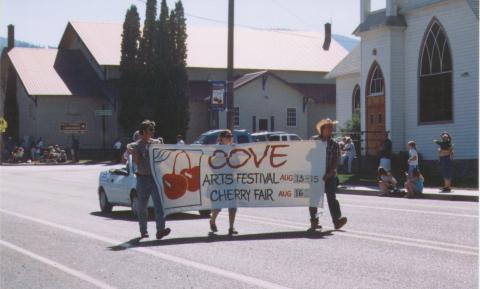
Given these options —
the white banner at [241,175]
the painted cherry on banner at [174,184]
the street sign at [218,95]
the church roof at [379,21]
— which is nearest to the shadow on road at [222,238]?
the white banner at [241,175]

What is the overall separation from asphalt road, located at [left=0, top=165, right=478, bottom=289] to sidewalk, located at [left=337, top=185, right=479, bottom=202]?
2.46 metres

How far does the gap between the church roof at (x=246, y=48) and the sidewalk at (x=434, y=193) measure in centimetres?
4420

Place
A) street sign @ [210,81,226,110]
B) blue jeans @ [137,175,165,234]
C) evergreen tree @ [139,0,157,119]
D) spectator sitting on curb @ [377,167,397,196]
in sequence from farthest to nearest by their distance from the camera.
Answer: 1. evergreen tree @ [139,0,157,119]
2. street sign @ [210,81,226,110]
3. spectator sitting on curb @ [377,167,397,196]
4. blue jeans @ [137,175,165,234]

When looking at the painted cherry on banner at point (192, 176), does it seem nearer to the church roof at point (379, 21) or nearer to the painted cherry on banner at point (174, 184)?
Result: the painted cherry on banner at point (174, 184)

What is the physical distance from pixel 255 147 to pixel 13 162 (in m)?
47.5

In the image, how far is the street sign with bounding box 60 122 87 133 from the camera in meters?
63.7

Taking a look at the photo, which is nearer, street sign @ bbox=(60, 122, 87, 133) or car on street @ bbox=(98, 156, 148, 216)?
car on street @ bbox=(98, 156, 148, 216)

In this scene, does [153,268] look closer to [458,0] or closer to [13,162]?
[458,0]

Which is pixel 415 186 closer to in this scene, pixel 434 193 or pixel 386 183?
pixel 434 193

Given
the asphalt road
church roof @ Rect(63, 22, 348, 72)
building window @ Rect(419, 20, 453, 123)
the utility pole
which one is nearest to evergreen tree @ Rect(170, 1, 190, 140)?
church roof @ Rect(63, 22, 348, 72)

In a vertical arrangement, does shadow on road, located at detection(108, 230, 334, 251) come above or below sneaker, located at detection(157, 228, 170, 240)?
below

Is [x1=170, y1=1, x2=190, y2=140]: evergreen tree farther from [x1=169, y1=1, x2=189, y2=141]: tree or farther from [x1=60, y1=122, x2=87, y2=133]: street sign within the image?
[x1=60, y1=122, x2=87, y2=133]: street sign

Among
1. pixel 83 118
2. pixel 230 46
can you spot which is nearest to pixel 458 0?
pixel 230 46

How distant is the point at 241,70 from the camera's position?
241 ft
